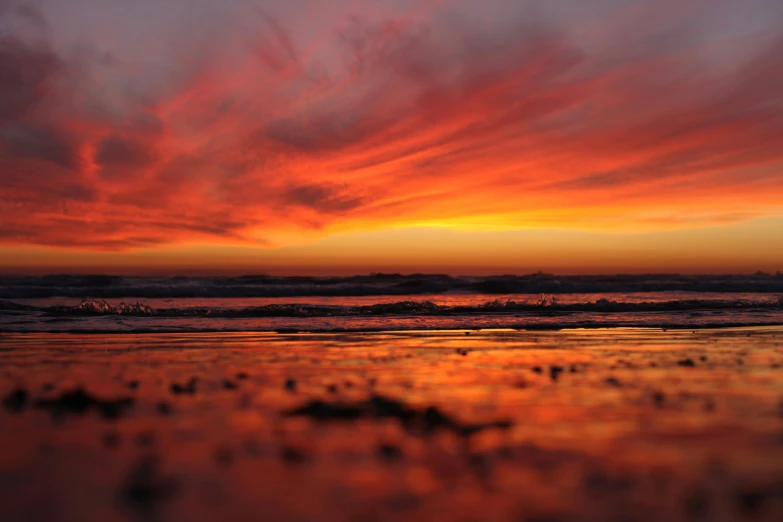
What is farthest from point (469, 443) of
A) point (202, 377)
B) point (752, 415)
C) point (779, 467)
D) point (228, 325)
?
point (228, 325)

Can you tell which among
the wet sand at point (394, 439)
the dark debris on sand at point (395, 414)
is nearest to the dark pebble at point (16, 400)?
the wet sand at point (394, 439)

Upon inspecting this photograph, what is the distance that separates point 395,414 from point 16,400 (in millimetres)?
4195

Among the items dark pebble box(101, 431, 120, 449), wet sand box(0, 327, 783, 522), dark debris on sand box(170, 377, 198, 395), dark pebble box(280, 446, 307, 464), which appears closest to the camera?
wet sand box(0, 327, 783, 522)

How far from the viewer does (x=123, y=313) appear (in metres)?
20.1

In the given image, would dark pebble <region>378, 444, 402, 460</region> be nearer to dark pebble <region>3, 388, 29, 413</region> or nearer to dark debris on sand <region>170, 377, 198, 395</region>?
dark debris on sand <region>170, 377, 198, 395</region>

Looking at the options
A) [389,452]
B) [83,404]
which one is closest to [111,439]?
[83,404]

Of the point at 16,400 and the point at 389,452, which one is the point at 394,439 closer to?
the point at 389,452

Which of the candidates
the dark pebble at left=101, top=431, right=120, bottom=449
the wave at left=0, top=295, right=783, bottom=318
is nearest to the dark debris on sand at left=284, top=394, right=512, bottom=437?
the dark pebble at left=101, top=431, right=120, bottom=449

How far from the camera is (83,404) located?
6477mm

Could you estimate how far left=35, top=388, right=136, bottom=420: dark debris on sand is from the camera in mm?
6112

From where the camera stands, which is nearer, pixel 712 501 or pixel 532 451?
pixel 712 501

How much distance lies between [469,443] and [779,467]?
224 cm

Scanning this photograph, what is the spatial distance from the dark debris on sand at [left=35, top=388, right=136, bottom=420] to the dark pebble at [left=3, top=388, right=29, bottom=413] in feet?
0.50

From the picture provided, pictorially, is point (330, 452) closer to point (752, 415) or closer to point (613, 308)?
point (752, 415)
